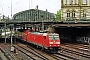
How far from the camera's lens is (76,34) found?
202 ft

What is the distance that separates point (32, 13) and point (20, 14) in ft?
20.3

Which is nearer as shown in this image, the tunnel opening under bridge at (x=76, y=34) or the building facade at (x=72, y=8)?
the tunnel opening under bridge at (x=76, y=34)

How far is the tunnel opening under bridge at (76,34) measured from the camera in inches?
2164

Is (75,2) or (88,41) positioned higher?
(75,2)

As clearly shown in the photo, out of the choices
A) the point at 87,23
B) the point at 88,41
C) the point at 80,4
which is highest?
the point at 80,4

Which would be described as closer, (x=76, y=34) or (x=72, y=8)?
(x=76, y=34)

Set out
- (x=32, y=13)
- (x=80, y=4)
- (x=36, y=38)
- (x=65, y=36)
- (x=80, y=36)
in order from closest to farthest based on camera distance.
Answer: (x=36, y=38), (x=80, y=36), (x=65, y=36), (x=80, y=4), (x=32, y=13)

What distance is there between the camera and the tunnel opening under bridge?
180 ft

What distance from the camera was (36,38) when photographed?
155 feet

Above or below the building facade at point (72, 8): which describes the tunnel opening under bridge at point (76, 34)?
below

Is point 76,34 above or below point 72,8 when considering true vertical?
below

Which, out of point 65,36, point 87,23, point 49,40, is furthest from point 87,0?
point 49,40

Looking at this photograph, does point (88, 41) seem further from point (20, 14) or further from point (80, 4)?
point (20, 14)

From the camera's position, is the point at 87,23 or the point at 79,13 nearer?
the point at 87,23
